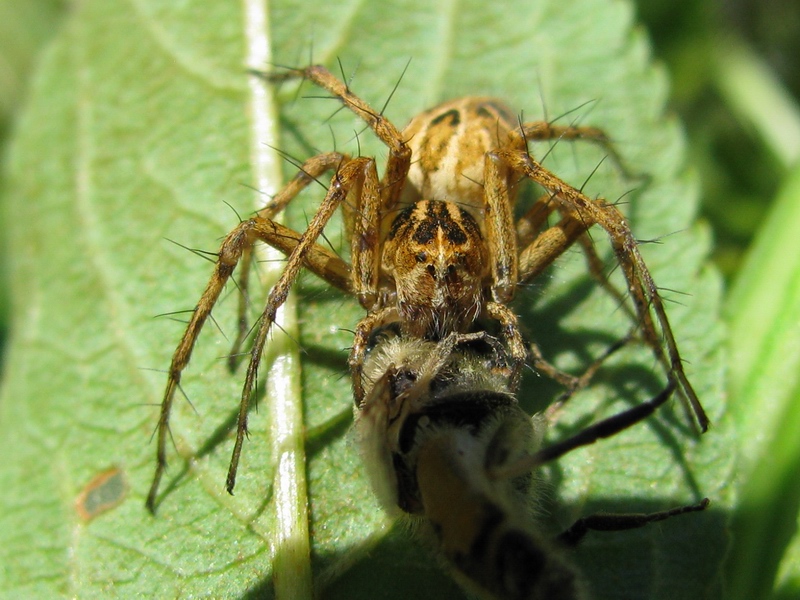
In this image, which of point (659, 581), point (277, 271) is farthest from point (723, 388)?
point (277, 271)

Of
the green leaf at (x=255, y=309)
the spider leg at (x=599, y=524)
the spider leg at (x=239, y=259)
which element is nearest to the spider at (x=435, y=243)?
the spider leg at (x=239, y=259)

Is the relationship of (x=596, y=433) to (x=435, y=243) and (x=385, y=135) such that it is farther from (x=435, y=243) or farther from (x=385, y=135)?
(x=385, y=135)

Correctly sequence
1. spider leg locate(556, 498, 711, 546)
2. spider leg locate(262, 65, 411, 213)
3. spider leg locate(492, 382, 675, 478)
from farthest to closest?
spider leg locate(262, 65, 411, 213) → spider leg locate(556, 498, 711, 546) → spider leg locate(492, 382, 675, 478)

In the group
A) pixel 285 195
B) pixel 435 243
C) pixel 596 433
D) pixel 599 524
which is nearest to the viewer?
pixel 596 433

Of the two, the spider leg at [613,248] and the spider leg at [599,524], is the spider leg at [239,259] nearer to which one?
the spider leg at [613,248]

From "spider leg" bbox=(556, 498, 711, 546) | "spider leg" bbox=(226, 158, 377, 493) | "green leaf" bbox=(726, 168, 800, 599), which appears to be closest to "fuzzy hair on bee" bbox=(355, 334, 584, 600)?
"spider leg" bbox=(556, 498, 711, 546)

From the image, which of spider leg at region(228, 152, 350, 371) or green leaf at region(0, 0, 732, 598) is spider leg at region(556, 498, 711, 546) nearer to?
green leaf at region(0, 0, 732, 598)

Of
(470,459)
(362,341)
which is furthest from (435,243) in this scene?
(470,459)
